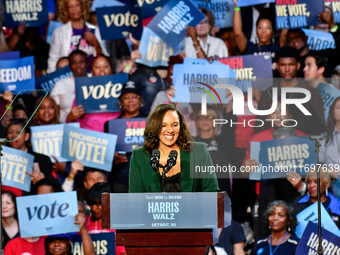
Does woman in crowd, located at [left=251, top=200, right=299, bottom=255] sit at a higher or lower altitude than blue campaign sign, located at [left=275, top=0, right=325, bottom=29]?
lower

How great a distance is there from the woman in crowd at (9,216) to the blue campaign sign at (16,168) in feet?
0.46

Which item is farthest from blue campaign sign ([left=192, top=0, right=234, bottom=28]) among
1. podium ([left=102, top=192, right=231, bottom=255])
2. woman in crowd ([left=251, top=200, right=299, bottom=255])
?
podium ([left=102, top=192, right=231, bottom=255])

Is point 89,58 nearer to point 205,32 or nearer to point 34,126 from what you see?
point 34,126

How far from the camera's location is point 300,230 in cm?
489

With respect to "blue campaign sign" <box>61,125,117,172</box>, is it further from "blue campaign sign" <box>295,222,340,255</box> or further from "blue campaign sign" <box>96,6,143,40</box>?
"blue campaign sign" <box>295,222,340,255</box>

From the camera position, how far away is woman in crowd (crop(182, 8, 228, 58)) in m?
5.59

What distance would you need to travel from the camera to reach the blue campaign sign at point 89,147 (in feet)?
17.6

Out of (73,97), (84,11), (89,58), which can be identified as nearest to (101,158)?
(73,97)

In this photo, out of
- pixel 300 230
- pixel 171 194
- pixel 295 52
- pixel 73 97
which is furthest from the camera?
pixel 73 97

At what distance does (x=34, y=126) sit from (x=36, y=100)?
36 cm

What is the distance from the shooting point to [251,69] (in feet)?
17.6

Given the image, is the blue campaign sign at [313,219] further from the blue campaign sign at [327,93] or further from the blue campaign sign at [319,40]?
the blue campaign sign at [319,40]

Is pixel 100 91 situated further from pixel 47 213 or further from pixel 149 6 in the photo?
pixel 47 213

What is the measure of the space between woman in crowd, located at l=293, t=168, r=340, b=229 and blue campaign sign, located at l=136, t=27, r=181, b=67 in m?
2.01
